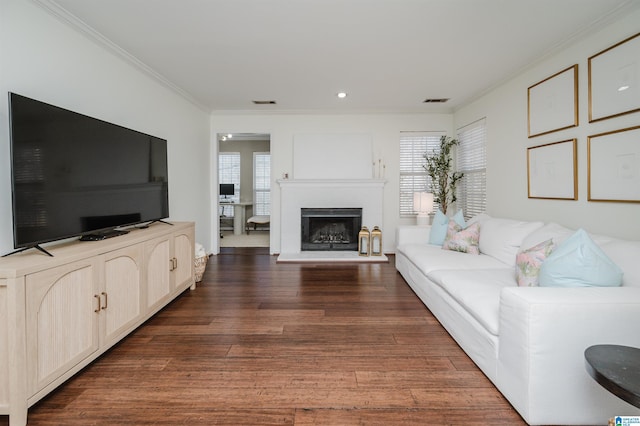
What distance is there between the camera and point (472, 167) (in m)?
4.96

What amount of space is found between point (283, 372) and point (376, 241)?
3.82 meters

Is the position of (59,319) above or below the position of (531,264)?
below

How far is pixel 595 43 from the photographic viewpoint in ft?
8.68

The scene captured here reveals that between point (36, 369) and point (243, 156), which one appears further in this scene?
point (243, 156)

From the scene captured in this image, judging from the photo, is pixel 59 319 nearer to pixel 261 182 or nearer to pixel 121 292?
pixel 121 292

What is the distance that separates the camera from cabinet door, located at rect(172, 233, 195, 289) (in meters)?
3.19

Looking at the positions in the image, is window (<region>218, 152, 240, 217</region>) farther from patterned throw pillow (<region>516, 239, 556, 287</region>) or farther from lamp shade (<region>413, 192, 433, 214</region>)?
patterned throw pillow (<region>516, 239, 556, 287</region>)

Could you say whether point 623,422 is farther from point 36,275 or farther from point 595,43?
point 595,43

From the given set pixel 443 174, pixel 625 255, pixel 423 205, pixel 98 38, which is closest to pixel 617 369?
pixel 625 255

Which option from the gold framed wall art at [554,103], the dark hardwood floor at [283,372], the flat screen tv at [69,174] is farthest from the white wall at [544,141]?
the flat screen tv at [69,174]

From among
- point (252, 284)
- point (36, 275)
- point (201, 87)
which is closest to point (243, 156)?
point (201, 87)

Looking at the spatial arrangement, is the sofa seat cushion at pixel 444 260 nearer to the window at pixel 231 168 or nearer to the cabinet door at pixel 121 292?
the cabinet door at pixel 121 292

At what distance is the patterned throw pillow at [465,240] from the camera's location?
11.5 ft

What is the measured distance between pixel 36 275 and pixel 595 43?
13.7ft
